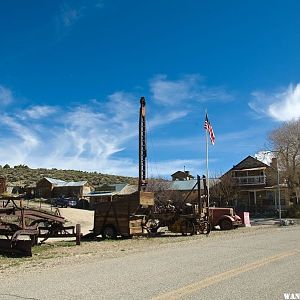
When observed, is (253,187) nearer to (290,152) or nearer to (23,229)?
(290,152)

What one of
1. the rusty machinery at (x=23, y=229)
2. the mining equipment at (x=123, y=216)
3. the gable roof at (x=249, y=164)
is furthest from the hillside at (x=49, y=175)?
the rusty machinery at (x=23, y=229)

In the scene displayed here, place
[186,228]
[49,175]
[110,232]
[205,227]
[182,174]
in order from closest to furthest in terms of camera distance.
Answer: [110,232]
[186,228]
[205,227]
[182,174]
[49,175]

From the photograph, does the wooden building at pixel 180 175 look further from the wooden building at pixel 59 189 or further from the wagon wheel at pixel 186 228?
the wagon wheel at pixel 186 228

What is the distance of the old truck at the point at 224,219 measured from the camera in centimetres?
3355

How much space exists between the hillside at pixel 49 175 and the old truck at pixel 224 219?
75079 millimetres

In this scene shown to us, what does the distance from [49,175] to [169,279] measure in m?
112

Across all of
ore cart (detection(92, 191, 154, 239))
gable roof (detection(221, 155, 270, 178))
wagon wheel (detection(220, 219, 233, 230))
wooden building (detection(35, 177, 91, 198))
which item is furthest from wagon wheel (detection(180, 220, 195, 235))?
wooden building (detection(35, 177, 91, 198))

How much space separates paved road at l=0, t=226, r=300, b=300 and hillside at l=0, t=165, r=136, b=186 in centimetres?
9474

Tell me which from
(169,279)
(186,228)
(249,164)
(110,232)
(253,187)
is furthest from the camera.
A: (249,164)

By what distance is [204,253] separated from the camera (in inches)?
631

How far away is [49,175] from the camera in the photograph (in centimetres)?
11950

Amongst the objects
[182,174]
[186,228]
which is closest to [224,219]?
[186,228]

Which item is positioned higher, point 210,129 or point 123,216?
point 210,129

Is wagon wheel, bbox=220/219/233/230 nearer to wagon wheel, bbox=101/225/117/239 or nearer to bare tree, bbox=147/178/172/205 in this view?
wagon wheel, bbox=101/225/117/239
